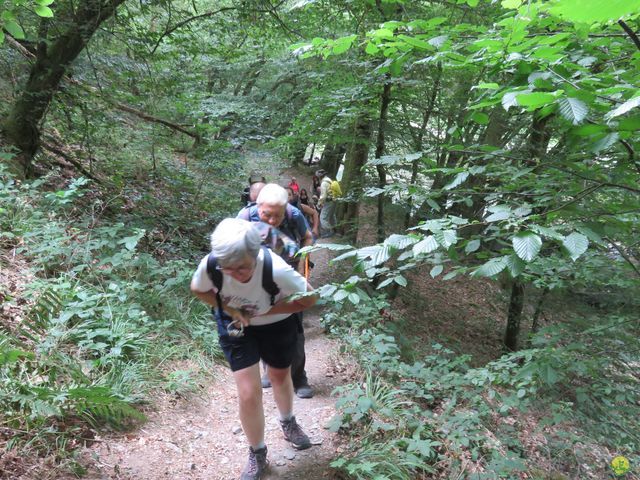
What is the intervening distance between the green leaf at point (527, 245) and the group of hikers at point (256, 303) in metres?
1.06

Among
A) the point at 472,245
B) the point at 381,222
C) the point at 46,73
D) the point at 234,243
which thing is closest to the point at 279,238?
the point at 234,243

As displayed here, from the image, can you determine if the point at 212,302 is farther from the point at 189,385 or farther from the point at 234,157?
the point at 234,157

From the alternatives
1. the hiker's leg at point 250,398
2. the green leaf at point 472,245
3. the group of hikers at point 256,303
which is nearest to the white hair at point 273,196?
the group of hikers at point 256,303

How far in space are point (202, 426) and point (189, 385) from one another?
50cm

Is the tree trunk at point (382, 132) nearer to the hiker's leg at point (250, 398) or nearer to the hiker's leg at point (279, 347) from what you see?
the hiker's leg at point (279, 347)

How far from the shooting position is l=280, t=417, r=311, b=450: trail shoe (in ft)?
11.1

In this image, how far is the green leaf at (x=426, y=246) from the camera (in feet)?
5.75

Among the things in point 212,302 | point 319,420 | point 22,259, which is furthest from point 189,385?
point 22,259

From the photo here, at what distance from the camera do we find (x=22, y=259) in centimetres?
481

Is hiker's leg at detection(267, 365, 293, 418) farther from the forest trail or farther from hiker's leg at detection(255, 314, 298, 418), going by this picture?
the forest trail

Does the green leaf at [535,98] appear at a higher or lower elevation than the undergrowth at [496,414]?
higher

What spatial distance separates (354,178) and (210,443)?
688cm

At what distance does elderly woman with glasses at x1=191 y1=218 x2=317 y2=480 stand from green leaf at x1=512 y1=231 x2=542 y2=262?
128 cm

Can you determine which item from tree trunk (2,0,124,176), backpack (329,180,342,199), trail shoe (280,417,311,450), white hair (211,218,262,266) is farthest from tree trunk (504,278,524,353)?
tree trunk (2,0,124,176)
